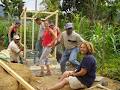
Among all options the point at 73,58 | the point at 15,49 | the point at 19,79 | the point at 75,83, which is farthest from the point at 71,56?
the point at 19,79

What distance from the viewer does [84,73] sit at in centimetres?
797

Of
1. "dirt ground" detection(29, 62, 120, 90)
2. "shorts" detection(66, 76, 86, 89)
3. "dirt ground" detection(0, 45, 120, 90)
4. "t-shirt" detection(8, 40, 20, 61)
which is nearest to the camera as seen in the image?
"shorts" detection(66, 76, 86, 89)

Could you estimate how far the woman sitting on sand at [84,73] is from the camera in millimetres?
7977

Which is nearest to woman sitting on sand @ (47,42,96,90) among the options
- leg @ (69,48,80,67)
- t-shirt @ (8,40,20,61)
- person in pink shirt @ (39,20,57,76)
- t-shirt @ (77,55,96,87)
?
t-shirt @ (77,55,96,87)

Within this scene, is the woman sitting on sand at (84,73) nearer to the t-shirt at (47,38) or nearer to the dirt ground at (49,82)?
the dirt ground at (49,82)

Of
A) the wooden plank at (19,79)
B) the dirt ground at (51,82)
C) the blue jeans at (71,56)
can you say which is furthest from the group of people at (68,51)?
the wooden plank at (19,79)

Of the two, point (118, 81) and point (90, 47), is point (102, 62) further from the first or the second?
point (90, 47)

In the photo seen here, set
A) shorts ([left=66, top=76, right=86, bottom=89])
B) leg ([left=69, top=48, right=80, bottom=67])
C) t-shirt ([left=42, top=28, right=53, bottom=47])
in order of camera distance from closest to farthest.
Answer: shorts ([left=66, top=76, right=86, bottom=89]), leg ([left=69, top=48, right=80, bottom=67]), t-shirt ([left=42, top=28, right=53, bottom=47])

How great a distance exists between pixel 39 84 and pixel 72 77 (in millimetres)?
1872

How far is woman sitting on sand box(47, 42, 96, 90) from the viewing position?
798 centimetres

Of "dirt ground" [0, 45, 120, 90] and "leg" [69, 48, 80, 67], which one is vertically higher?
"leg" [69, 48, 80, 67]

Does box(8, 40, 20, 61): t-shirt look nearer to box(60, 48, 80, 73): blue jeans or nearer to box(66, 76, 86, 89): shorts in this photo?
box(60, 48, 80, 73): blue jeans

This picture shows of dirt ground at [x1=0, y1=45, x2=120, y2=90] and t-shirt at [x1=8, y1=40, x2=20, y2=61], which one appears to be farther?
t-shirt at [x1=8, y1=40, x2=20, y2=61]

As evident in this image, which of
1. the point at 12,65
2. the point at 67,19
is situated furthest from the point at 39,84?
the point at 67,19
